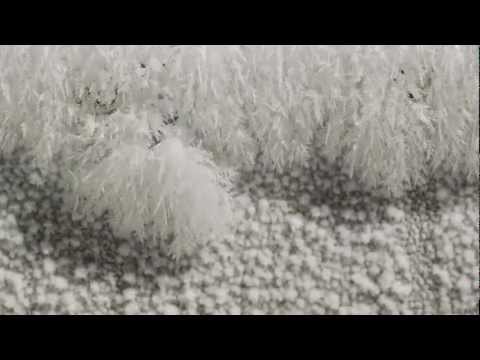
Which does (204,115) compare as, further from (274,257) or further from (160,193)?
Result: (274,257)

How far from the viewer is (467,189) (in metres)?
1.46

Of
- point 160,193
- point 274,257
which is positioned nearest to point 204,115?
point 160,193

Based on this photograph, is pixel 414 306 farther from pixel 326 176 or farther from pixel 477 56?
pixel 477 56

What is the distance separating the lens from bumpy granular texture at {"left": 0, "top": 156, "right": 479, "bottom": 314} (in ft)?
4.51

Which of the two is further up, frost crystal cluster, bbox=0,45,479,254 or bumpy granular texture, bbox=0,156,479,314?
frost crystal cluster, bbox=0,45,479,254

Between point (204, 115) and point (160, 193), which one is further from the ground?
point (204, 115)

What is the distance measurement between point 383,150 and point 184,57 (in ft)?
1.64

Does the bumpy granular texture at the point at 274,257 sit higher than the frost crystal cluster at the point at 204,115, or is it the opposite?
the frost crystal cluster at the point at 204,115

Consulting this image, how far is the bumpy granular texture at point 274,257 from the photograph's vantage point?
1375mm

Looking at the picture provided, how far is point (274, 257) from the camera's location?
1.41 metres

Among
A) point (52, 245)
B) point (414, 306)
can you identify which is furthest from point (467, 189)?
point (52, 245)

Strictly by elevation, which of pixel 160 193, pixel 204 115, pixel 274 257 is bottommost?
pixel 274 257

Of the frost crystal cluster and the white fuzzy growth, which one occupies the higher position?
the frost crystal cluster

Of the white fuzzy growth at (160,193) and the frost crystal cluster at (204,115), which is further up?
the frost crystal cluster at (204,115)
